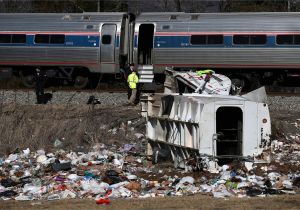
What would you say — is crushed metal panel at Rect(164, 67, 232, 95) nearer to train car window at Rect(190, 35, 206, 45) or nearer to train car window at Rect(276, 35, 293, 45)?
train car window at Rect(190, 35, 206, 45)

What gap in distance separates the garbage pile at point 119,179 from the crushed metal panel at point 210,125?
490mm

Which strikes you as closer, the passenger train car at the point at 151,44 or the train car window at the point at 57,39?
the passenger train car at the point at 151,44

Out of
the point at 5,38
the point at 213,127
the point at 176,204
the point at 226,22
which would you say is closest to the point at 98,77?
the point at 5,38

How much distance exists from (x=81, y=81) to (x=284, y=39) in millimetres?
8155

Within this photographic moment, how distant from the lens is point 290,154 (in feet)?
48.6

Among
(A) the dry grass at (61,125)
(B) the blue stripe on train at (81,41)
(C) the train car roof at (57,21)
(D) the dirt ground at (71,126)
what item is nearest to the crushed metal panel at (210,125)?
(D) the dirt ground at (71,126)

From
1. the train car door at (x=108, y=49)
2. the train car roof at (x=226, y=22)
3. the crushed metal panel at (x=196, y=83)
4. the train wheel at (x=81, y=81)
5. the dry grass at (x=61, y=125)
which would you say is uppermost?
the train car roof at (x=226, y=22)

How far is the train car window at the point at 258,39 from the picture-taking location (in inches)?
998

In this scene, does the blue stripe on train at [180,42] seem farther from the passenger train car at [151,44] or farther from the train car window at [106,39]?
the train car window at [106,39]

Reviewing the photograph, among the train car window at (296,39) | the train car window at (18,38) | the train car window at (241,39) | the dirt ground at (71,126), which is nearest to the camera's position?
the dirt ground at (71,126)

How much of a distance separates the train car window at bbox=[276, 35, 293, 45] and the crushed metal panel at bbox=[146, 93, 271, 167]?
37.7ft

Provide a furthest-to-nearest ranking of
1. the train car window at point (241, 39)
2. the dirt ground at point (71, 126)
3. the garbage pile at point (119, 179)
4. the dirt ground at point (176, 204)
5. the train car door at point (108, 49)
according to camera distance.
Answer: the train car door at point (108, 49) < the train car window at point (241, 39) < the dirt ground at point (71, 126) < the garbage pile at point (119, 179) < the dirt ground at point (176, 204)

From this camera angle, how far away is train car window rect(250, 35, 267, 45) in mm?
25359

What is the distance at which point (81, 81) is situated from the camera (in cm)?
2681
